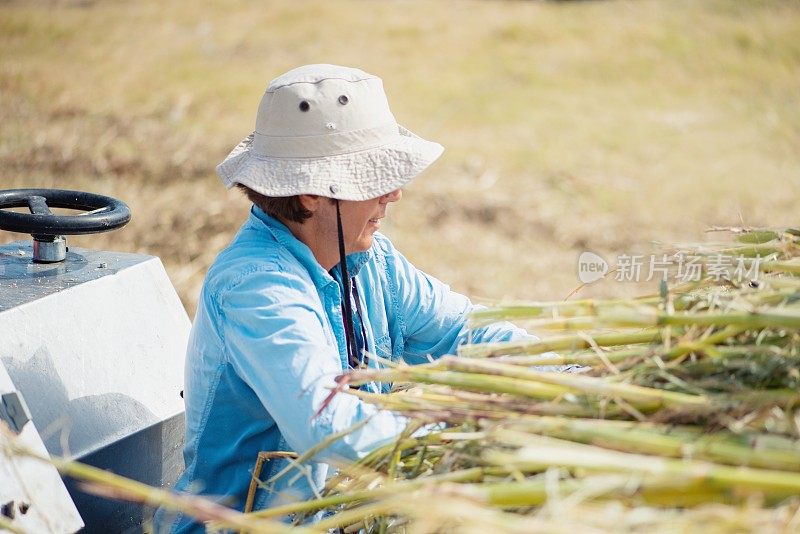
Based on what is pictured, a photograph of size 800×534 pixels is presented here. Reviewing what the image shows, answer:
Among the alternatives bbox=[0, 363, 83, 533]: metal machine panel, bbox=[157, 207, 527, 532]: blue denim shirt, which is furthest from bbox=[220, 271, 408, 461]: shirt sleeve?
bbox=[0, 363, 83, 533]: metal machine panel

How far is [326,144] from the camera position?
2312mm

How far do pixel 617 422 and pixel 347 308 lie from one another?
3.12ft

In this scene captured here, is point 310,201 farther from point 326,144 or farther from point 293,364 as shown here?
point 293,364

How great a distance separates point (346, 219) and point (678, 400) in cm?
102

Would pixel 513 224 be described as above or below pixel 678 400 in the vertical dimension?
below

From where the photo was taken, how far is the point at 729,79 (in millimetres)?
9961

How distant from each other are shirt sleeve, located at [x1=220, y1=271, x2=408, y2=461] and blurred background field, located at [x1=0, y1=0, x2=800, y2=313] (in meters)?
3.26

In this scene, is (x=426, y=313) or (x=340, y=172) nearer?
(x=340, y=172)

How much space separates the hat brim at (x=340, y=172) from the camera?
225 cm

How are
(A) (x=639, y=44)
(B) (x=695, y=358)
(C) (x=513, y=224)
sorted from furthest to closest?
(A) (x=639, y=44) < (C) (x=513, y=224) < (B) (x=695, y=358)

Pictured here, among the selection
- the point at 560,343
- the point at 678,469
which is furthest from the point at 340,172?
the point at 678,469

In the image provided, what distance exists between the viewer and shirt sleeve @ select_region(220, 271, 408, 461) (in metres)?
1.91

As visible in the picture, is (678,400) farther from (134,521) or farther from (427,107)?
(427,107)

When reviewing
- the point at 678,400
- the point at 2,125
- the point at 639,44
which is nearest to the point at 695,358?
the point at 678,400
